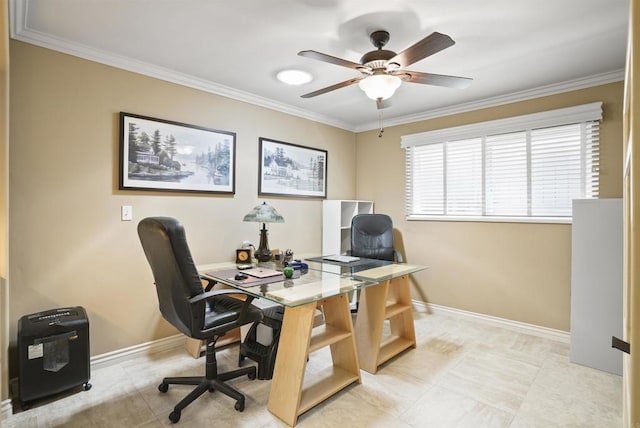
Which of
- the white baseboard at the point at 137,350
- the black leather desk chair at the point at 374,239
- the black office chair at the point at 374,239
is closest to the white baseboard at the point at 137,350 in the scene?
the white baseboard at the point at 137,350

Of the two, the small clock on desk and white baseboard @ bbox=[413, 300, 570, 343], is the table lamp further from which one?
white baseboard @ bbox=[413, 300, 570, 343]

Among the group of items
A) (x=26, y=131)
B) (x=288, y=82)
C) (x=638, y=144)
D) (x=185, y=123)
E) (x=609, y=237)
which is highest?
(x=288, y=82)

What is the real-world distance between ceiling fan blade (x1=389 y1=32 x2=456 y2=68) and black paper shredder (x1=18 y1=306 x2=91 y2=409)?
2601 mm

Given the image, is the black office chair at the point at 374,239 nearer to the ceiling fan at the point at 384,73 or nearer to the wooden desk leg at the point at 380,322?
the wooden desk leg at the point at 380,322

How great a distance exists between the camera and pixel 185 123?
293 centimetres

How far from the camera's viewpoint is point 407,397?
214 centimetres

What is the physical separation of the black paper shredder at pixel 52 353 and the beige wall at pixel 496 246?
10.8 feet

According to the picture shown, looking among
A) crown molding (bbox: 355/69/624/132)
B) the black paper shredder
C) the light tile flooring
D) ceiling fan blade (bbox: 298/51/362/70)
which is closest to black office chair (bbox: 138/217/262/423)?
the light tile flooring

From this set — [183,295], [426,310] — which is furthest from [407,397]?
[426,310]

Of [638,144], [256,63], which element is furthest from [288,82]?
[638,144]

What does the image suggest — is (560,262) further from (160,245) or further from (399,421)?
(160,245)

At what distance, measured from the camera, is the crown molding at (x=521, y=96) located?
283 cm

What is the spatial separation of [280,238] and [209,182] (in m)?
1.03

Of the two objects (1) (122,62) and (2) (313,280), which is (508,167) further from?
(1) (122,62)
